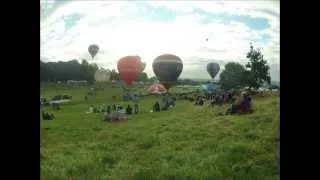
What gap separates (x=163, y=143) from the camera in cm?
214

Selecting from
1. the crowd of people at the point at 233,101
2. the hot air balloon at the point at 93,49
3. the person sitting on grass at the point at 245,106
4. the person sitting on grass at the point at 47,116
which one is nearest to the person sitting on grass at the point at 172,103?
the crowd of people at the point at 233,101

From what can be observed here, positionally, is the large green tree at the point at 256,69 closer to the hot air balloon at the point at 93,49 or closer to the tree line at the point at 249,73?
the tree line at the point at 249,73

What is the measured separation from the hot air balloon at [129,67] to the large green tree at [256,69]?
576 millimetres

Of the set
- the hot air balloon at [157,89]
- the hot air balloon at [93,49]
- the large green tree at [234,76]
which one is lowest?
the hot air balloon at [157,89]

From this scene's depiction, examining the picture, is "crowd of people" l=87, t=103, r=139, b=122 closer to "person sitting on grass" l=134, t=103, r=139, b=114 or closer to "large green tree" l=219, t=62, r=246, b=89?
"person sitting on grass" l=134, t=103, r=139, b=114

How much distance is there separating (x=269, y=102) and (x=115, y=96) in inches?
31.7

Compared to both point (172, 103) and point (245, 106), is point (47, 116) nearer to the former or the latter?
point (172, 103)

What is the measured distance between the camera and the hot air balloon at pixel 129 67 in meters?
2.09

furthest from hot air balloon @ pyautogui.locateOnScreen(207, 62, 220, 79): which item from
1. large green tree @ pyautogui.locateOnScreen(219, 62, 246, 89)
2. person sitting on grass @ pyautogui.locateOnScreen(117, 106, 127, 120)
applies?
person sitting on grass @ pyautogui.locateOnScreen(117, 106, 127, 120)

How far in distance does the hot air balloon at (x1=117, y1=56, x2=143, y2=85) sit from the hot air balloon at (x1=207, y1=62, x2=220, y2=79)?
37 centimetres

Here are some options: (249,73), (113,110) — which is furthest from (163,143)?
(249,73)

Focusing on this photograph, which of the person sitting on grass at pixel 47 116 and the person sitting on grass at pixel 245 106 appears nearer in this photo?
the person sitting on grass at pixel 47 116
